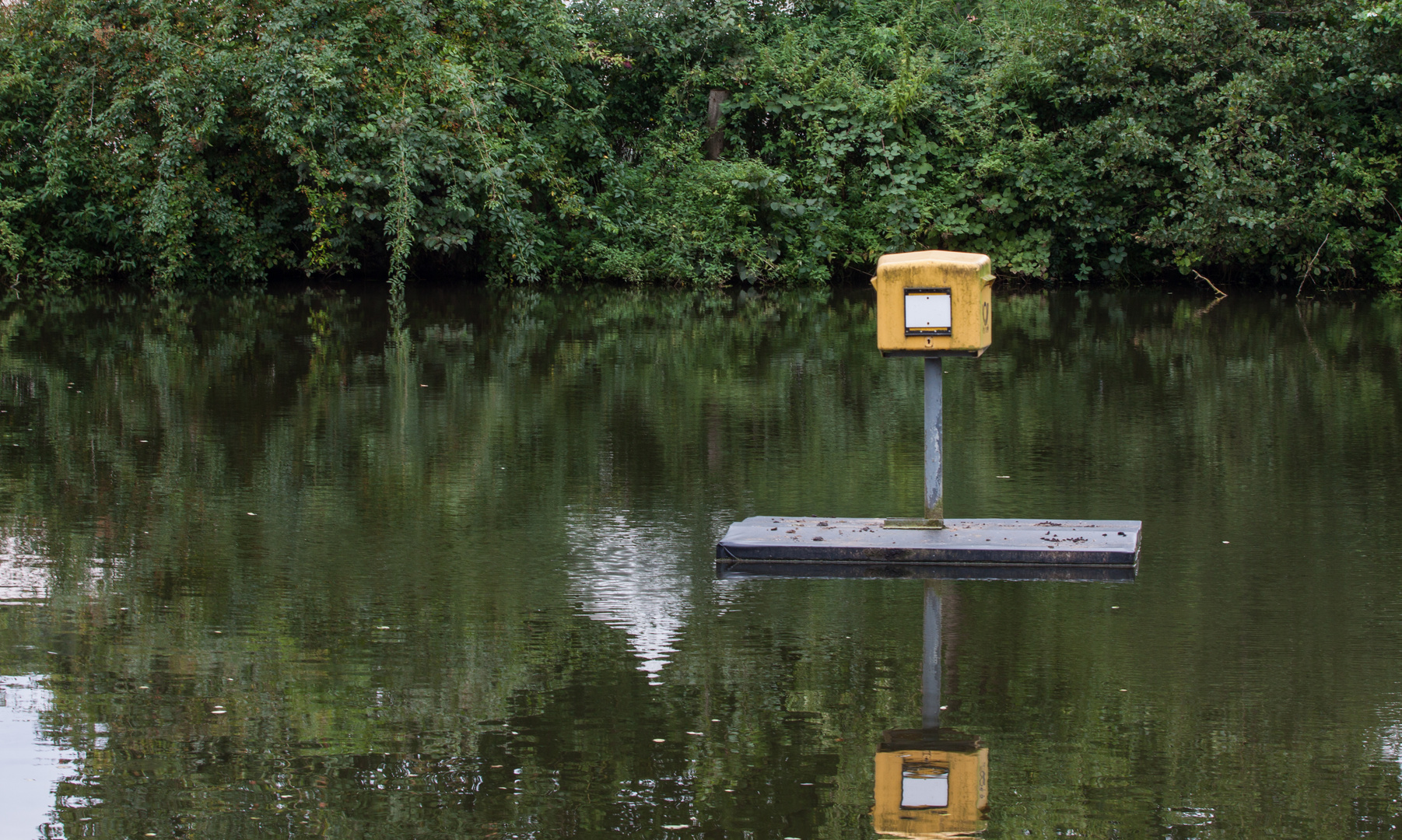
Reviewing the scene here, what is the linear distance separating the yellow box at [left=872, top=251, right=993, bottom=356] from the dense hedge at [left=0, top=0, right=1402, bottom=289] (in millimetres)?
14807

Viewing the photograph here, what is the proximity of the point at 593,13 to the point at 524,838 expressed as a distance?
23293 millimetres

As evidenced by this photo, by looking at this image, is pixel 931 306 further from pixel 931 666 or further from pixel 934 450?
pixel 931 666

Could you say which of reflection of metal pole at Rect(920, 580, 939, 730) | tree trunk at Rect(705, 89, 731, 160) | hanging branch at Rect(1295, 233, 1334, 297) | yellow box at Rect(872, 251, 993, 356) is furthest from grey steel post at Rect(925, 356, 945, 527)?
tree trunk at Rect(705, 89, 731, 160)

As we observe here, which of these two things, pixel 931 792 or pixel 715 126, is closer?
pixel 931 792

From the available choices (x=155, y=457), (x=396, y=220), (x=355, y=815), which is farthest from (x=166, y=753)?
(x=396, y=220)

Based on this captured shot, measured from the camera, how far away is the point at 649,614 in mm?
6035

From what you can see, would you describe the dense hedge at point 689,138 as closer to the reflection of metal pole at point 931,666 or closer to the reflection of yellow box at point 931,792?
the reflection of metal pole at point 931,666

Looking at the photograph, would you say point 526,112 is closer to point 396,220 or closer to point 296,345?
point 396,220

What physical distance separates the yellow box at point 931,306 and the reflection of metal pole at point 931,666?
3.43 feet

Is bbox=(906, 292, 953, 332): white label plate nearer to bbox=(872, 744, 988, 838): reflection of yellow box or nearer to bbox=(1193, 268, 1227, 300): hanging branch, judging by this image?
bbox=(872, 744, 988, 838): reflection of yellow box

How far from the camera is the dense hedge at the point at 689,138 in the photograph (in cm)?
2134

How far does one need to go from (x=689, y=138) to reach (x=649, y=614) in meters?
19.9

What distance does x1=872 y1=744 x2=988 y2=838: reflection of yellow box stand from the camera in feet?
13.4

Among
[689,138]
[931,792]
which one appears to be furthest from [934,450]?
[689,138]
